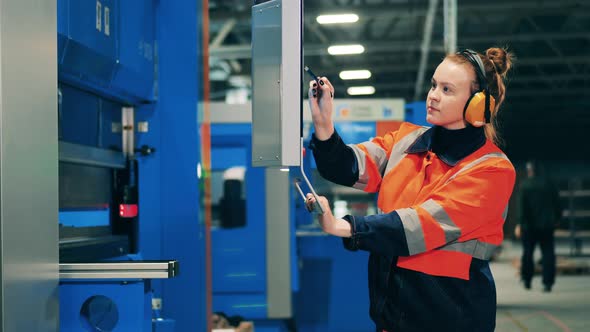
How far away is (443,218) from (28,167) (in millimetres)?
1154

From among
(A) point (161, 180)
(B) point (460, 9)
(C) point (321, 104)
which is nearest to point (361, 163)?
(C) point (321, 104)

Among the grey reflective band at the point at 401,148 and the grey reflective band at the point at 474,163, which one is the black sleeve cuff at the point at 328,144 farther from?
the grey reflective band at the point at 474,163

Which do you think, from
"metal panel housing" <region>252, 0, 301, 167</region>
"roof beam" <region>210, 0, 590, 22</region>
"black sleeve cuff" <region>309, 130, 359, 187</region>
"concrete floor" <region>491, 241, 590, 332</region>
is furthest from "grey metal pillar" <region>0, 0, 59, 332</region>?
"roof beam" <region>210, 0, 590, 22</region>

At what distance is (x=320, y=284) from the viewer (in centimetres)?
609

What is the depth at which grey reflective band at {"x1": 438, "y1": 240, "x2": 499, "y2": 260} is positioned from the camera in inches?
77.1

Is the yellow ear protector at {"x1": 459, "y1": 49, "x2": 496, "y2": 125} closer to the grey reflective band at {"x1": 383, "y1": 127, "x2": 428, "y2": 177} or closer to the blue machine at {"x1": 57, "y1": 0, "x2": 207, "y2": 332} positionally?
the grey reflective band at {"x1": 383, "y1": 127, "x2": 428, "y2": 177}

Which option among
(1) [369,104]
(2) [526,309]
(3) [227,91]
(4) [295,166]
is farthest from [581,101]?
(4) [295,166]

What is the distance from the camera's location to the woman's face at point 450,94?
1980 mm

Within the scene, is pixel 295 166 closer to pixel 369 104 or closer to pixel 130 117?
pixel 130 117

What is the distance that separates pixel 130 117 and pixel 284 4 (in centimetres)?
193

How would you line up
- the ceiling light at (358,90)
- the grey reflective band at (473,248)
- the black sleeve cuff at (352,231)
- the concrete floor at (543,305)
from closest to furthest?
the black sleeve cuff at (352,231)
the grey reflective band at (473,248)
the concrete floor at (543,305)
the ceiling light at (358,90)

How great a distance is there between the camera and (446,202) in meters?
1.90

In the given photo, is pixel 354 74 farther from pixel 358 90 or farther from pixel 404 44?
pixel 404 44

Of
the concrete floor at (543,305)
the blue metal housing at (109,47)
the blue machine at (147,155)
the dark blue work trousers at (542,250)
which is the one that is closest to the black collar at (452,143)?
the blue metal housing at (109,47)
